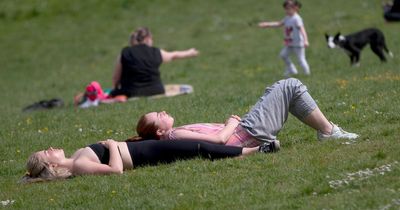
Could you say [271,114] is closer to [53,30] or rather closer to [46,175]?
[46,175]

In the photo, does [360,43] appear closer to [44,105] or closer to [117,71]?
[117,71]

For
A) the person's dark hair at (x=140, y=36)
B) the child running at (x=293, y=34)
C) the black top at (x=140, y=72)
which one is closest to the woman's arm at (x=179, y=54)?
the black top at (x=140, y=72)

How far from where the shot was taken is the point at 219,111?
13469 mm

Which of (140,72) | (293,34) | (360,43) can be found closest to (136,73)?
(140,72)

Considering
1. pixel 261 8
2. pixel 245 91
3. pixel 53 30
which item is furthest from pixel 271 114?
pixel 53 30

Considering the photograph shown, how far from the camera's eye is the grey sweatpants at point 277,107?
31.3ft

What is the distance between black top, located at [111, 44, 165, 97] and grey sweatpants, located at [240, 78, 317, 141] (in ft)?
25.0

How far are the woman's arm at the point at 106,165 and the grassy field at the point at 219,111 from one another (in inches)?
5.4

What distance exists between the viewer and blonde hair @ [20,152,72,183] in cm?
954

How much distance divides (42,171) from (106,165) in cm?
78

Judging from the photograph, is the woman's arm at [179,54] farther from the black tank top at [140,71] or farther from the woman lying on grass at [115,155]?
the woman lying on grass at [115,155]

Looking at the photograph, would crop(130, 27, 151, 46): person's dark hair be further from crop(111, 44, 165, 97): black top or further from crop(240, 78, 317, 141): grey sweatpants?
crop(240, 78, 317, 141): grey sweatpants

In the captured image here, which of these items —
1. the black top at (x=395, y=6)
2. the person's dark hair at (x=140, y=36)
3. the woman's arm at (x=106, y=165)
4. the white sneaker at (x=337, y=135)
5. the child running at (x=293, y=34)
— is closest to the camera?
the woman's arm at (x=106, y=165)

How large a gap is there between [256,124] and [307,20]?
69.0 ft
